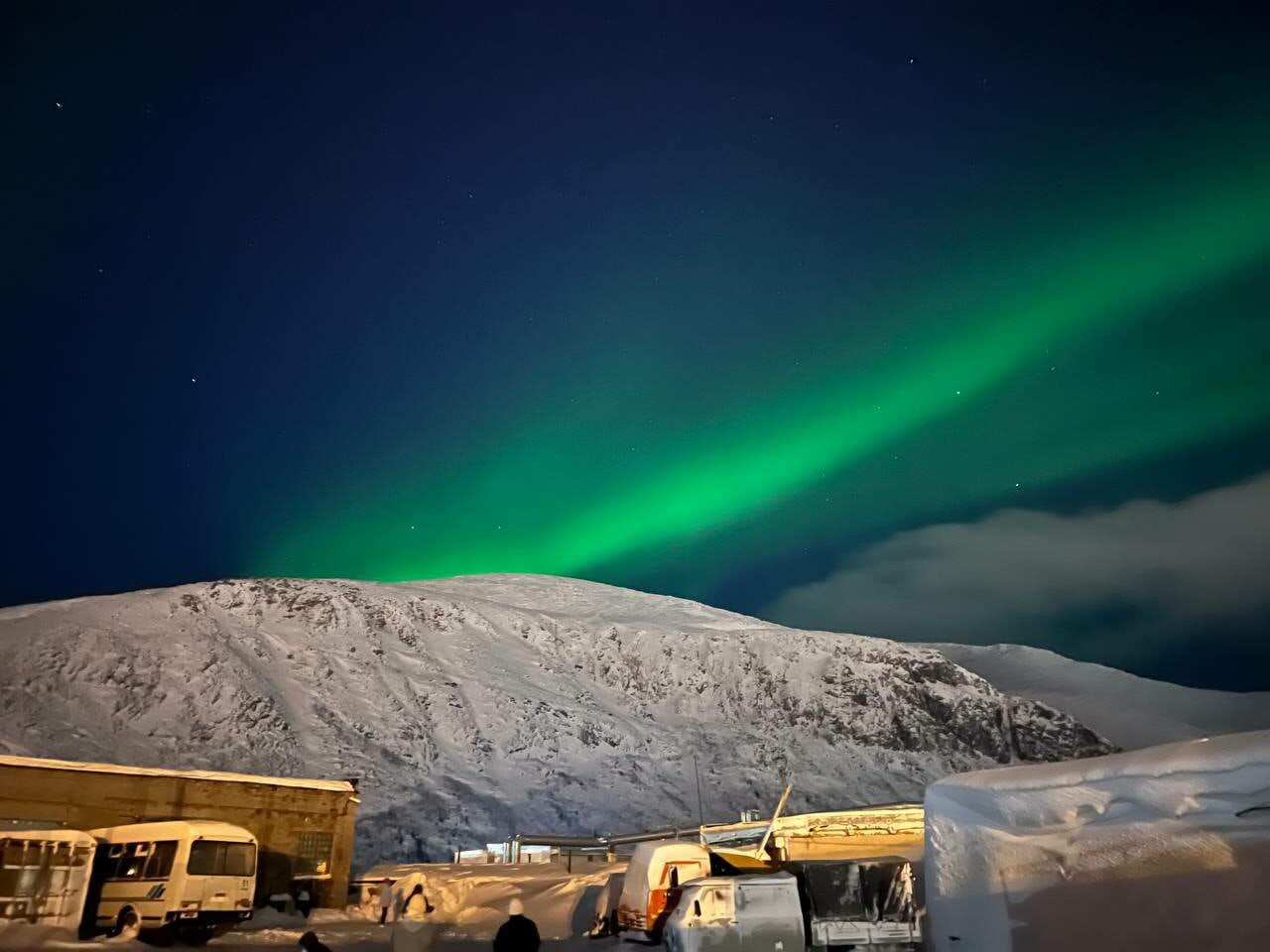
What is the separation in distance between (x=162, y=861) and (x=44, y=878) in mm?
2572

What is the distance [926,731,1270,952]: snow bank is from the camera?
786 cm

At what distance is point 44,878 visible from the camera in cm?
1841

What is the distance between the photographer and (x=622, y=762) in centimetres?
9338

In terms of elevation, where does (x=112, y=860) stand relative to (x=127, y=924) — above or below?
above

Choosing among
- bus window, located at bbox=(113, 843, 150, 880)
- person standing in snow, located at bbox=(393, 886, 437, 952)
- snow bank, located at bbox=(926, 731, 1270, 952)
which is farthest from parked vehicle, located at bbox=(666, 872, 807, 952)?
bus window, located at bbox=(113, 843, 150, 880)

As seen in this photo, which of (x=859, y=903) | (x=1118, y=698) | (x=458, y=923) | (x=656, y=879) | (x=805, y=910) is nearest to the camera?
(x=805, y=910)

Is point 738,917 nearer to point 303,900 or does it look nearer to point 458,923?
point 458,923

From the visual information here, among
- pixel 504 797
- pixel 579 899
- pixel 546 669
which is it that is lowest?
pixel 579 899

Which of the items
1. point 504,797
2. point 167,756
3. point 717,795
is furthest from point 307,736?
point 717,795

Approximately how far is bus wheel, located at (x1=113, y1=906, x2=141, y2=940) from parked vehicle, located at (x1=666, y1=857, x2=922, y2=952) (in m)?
12.0

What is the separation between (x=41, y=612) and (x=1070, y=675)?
162882 millimetres

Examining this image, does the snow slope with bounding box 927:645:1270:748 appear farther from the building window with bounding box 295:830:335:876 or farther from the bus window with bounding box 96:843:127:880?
the bus window with bounding box 96:843:127:880

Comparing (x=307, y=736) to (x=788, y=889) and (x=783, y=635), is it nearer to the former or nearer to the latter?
(x=783, y=635)

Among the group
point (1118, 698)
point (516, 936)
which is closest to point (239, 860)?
point (516, 936)
